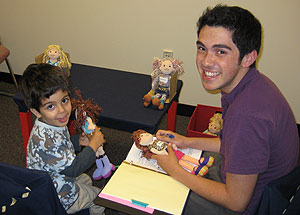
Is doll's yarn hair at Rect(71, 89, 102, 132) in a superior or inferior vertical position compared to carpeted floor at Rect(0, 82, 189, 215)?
superior

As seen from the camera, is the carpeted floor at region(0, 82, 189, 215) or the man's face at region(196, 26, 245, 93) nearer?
the man's face at region(196, 26, 245, 93)

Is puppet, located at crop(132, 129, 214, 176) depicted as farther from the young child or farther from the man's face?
the man's face

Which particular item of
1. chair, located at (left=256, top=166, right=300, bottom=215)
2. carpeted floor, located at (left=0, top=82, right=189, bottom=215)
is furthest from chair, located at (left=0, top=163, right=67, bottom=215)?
carpeted floor, located at (left=0, top=82, right=189, bottom=215)

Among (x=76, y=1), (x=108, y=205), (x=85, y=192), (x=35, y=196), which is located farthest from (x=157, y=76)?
(x=76, y=1)

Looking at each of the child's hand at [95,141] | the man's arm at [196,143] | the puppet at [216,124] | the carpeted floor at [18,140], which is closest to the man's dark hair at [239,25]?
the man's arm at [196,143]

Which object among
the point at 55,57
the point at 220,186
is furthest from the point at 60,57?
the point at 220,186

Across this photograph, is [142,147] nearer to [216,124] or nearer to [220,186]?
[220,186]

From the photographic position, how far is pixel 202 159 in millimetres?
1402

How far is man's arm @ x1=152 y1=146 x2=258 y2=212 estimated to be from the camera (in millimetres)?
1065

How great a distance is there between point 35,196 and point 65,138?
0.44 m

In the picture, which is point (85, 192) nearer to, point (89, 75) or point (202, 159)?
point (202, 159)

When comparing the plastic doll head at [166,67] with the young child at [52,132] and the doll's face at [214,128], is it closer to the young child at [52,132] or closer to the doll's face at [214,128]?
the doll's face at [214,128]

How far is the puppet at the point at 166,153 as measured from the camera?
1.35m

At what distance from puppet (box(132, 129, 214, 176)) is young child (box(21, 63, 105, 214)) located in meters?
0.28
